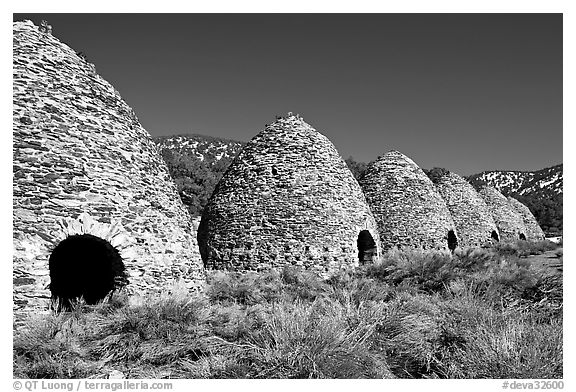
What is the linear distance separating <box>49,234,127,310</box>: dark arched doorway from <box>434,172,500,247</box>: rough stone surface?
592 inches

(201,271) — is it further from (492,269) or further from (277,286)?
(492,269)

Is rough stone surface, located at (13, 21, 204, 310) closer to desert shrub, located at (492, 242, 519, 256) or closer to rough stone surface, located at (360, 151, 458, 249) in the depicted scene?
rough stone surface, located at (360, 151, 458, 249)

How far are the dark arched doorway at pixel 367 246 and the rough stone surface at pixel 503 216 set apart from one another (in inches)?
511

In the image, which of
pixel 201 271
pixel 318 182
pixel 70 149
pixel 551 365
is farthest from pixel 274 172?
pixel 551 365

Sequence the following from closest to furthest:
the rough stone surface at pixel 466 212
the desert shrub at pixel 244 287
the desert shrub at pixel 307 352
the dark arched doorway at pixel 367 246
A: 1. the desert shrub at pixel 307 352
2. the desert shrub at pixel 244 287
3. the dark arched doorway at pixel 367 246
4. the rough stone surface at pixel 466 212

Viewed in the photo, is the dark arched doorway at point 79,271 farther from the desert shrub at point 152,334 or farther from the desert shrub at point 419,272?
the desert shrub at point 419,272

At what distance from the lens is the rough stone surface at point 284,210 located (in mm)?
10586

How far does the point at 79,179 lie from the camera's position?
249 inches

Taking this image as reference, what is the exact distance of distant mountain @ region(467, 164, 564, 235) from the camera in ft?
130

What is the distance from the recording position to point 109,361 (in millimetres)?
4828

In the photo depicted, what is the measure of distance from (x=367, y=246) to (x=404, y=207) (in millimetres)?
2995

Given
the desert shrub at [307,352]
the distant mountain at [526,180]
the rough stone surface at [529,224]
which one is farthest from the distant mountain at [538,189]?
the desert shrub at [307,352]

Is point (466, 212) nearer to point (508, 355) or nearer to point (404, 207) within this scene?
point (404, 207)

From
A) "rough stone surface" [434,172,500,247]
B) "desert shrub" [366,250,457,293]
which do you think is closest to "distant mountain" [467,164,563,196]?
"rough stone surface" [434,172,500,247]
